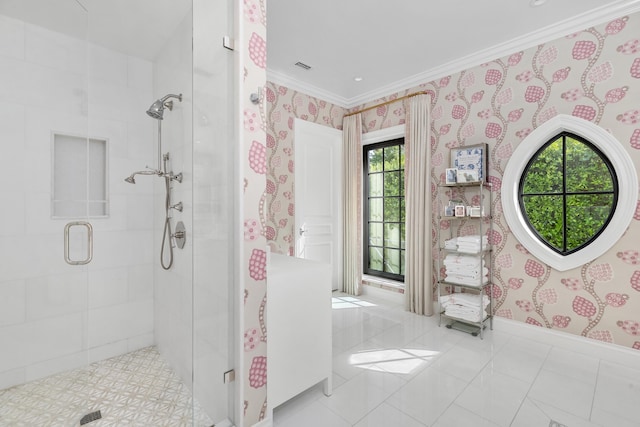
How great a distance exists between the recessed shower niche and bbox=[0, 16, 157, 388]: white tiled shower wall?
1.2 inches

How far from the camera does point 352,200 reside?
4.02 m

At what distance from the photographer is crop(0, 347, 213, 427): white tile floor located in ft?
4.41

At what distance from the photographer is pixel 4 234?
1242 millimetres

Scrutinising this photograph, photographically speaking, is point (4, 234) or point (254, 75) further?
point (254, 75)

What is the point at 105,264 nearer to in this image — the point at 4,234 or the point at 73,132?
the point at 4,234

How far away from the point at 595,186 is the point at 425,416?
2.31 meters

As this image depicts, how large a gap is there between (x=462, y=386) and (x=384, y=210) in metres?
2.32

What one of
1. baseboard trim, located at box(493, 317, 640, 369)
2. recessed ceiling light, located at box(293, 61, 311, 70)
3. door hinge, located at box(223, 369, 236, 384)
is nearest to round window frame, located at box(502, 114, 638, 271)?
baseboard trim, located at box(493, 317, 640, 369)

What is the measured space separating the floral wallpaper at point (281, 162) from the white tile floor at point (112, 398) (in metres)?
1.81

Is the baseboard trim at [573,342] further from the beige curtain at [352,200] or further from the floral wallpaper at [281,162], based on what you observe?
the floral wallpaper at [281,162]

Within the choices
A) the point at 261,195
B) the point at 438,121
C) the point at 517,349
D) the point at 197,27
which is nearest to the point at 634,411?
the point at 517,349

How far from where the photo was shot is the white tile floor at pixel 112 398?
1344 millimetres

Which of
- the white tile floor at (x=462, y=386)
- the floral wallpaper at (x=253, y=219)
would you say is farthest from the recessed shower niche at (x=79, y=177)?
the white tile floor at (x=462, y=386)

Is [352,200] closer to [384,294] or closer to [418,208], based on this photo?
[418,208]
